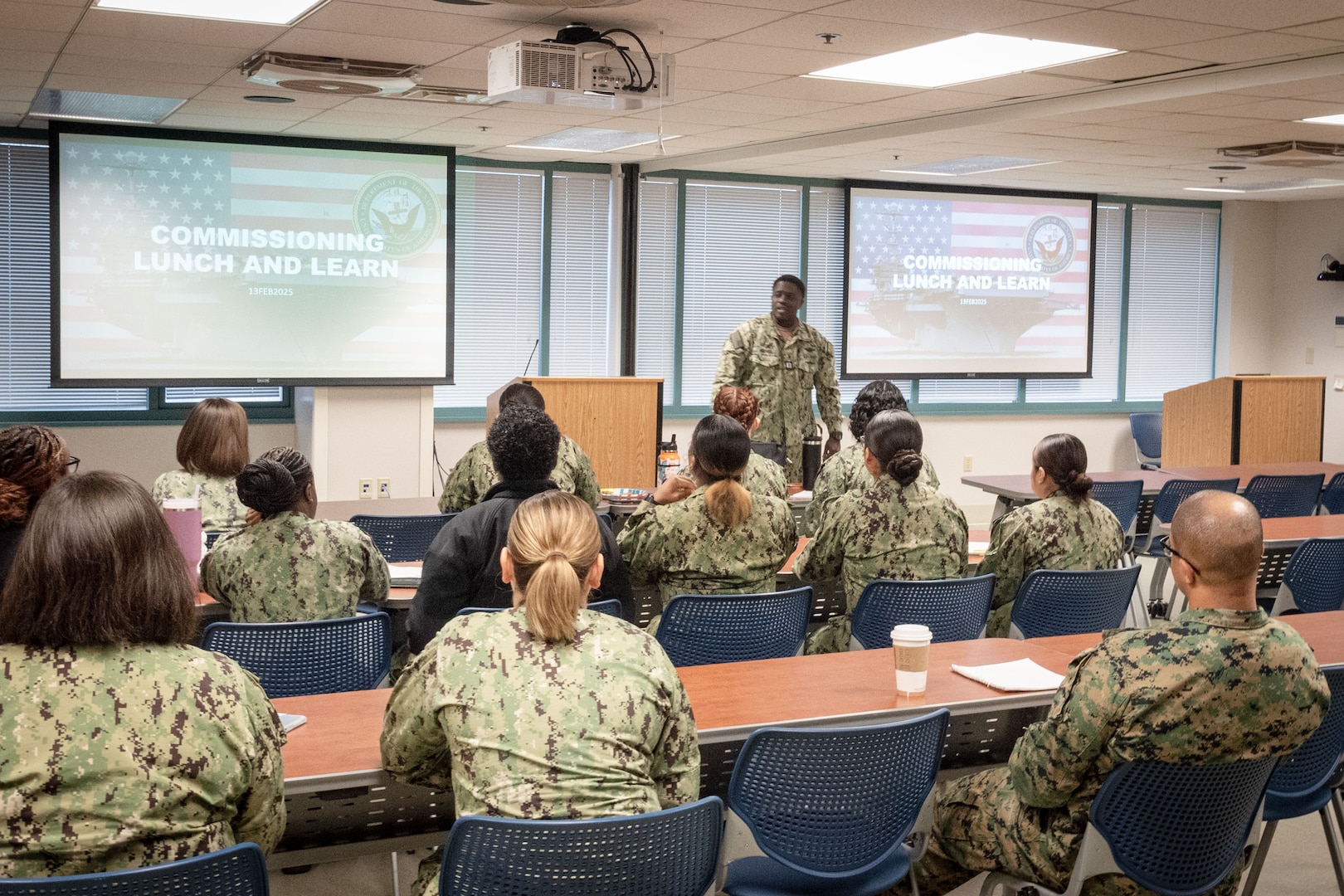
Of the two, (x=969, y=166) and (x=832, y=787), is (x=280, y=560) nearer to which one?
(x=832, y=787)

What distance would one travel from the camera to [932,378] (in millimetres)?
10477

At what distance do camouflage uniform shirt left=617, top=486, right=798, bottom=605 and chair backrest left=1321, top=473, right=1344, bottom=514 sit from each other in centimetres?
480

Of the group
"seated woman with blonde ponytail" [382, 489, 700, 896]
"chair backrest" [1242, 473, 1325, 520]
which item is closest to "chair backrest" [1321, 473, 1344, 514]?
"chair backrest" [1242, 473, 1325, 520]

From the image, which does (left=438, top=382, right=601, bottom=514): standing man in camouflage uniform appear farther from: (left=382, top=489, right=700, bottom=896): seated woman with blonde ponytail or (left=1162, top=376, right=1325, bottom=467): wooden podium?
(left=1162, top=376, right=1325, bottom=467): wooden podium

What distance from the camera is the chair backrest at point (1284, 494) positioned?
705 centimetres

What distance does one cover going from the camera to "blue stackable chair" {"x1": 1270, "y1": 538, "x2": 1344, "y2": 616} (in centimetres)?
480

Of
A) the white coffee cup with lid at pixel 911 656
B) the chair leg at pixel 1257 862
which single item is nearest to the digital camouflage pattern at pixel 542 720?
the white coffee cup with lid at pixel 911 656

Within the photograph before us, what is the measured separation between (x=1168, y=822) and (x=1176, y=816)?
0.02 meters

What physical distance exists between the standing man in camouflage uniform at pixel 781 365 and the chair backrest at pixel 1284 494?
232 centimetres

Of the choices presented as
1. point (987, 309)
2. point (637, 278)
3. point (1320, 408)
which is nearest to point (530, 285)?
point (637, 278)

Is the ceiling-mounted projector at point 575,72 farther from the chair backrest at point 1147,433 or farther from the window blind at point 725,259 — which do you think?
the chair backrest at point 1147,433

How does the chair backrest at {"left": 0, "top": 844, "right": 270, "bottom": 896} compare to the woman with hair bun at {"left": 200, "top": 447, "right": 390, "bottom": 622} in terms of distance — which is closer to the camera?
the chair backrest at {"left": 0, "top": 844, "right": 270, "bottom": 896}

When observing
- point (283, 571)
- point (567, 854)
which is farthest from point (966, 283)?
point (567, 854)

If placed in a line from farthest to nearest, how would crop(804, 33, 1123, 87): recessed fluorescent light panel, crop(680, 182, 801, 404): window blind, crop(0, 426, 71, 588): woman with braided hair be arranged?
crop(680, 182, 801, 404): window blind
crop(804, 33, 1123, 87): recessed fluorescent light panel
crop(0, 426, 71, 588): woman with braided hair
